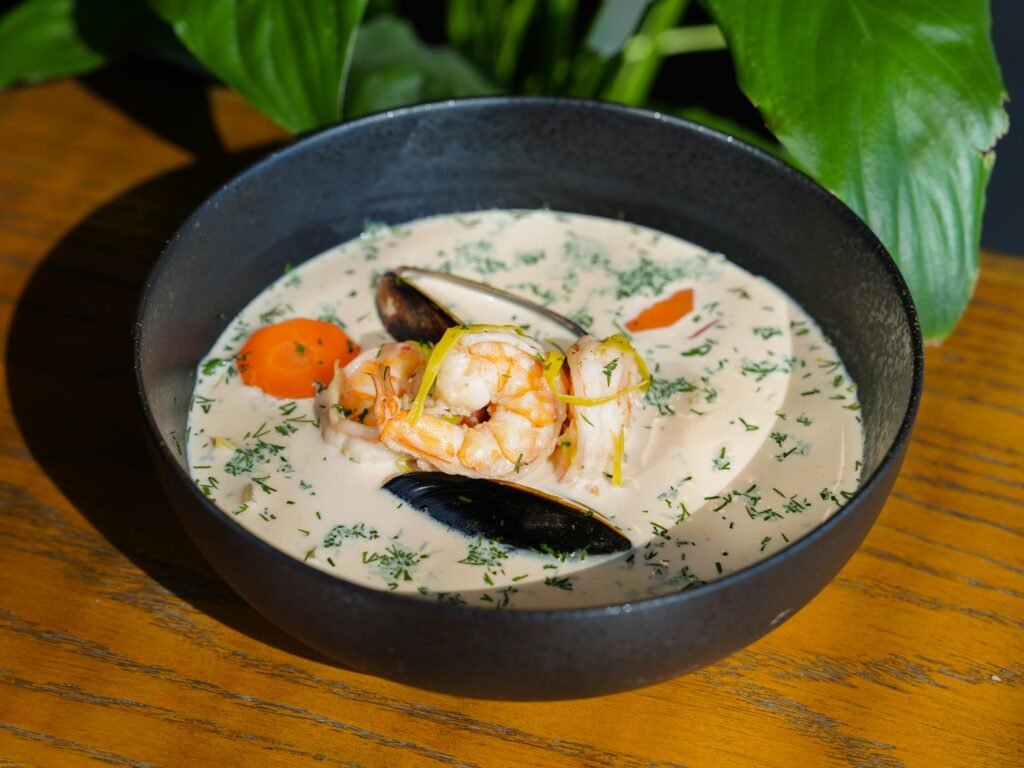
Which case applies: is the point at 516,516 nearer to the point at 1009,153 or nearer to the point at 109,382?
the point at 109,382

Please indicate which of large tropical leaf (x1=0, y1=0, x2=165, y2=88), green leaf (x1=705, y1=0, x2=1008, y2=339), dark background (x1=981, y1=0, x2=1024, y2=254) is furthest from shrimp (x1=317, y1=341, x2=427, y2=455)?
dark background (x1=981, y1=0, x2=1024, y2=254)

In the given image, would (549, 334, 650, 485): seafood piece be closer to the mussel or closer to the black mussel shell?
the mussel

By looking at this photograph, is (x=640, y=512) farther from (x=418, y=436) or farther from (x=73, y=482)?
(x=73, y=482)

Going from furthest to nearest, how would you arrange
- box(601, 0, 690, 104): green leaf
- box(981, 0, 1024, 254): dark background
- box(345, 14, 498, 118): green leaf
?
1. box(981, 0, 1024, 254): dark background
2. box(601, 0, 690, 104): green leaf
3. box(345, 14, 498, 118): green leaf

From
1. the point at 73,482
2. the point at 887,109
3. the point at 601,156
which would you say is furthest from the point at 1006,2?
the point at 73,482

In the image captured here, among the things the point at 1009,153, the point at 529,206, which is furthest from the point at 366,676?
the point at 1009,153

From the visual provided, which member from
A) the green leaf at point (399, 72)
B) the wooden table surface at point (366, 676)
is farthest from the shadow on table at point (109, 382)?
the green leaf at point (399, 72)
